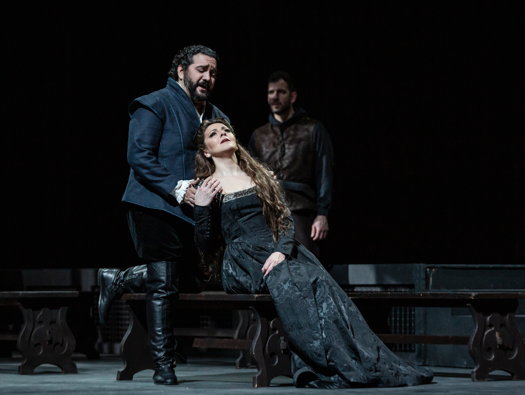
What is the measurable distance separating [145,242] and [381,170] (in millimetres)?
2977

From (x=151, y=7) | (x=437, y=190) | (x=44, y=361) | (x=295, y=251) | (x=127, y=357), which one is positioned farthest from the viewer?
Result: (x=151, y=7)

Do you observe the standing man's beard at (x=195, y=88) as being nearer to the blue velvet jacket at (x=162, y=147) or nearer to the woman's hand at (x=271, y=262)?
the blue velvet jacket at (x=162, y=147)

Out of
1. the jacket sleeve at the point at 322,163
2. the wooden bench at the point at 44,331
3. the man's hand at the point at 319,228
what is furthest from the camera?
the jacket sleeve at the point at 322,163

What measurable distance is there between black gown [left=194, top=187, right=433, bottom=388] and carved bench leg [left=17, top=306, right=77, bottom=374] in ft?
4.10

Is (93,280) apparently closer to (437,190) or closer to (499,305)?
(437,190)

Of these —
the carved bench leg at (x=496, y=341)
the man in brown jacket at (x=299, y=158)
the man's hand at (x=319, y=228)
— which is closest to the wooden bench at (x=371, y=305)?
the carved bench leg at (x=496, y=341)

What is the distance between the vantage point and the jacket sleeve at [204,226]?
4941 mm

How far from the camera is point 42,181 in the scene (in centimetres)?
852

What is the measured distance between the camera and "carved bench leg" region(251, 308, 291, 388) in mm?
4924

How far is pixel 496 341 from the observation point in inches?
204

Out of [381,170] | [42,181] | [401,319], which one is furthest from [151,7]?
[401,319]

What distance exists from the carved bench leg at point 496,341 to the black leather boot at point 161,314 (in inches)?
51.5

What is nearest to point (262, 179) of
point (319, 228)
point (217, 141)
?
point (217, 141)

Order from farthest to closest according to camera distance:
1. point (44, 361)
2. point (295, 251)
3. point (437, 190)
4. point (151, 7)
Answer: point (151, 7), point (437, 190), point (44, 361), point (295, 251)
